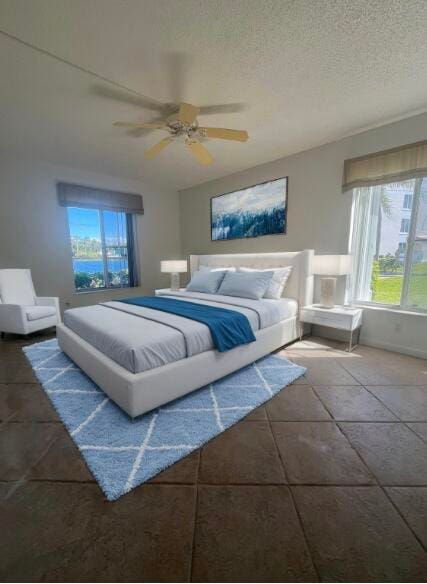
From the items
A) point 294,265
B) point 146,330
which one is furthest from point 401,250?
point 146,330

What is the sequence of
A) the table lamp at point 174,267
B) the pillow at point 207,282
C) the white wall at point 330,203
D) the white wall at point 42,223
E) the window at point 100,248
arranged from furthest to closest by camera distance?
the table lamp at point 174,267 → the window at point 100,248 → the pillow at point 207,282 → the white wall at point 42,223 → the white wall at point 330,203

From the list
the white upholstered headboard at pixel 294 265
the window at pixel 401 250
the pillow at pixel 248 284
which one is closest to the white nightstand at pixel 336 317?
the white upholstered headboard at pixel 294 265

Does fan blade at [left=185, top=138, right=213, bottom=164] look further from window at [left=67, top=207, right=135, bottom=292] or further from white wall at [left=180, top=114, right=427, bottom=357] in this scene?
window at [left=67, top=207, right=135, bottom=292]

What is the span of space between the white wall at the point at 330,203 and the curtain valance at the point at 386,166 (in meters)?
0.09

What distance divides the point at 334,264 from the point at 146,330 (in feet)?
7.61

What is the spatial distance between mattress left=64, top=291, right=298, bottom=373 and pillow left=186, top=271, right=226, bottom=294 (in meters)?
0.73

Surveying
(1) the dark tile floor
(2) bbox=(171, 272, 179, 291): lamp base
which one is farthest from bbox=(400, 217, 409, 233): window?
(2) bbox=(171, 272, 179, 291): lamp base

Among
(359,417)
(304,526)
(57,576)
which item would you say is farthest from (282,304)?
(57,576)

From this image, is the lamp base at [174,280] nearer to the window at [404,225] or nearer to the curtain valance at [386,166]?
the curtain valance at [386,166]

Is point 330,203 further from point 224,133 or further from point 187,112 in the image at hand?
point 187,112

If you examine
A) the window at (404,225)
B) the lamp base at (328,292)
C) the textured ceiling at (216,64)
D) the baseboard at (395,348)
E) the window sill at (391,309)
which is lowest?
the baseboard at (395,348)

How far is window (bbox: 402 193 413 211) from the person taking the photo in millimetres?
2791

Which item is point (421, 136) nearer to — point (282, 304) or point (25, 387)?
point (282, 304)

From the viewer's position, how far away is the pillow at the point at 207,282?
371 centimetres
